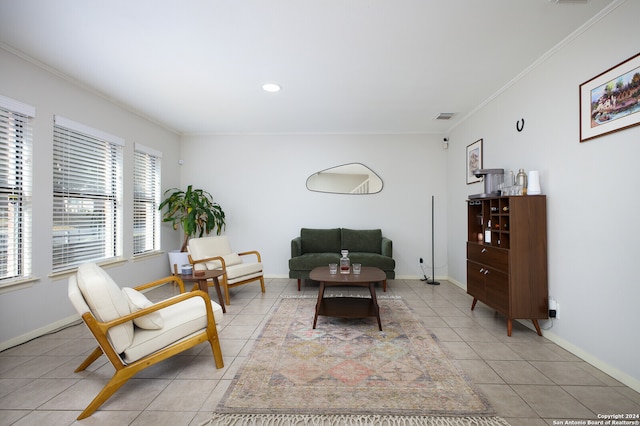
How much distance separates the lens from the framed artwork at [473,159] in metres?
4.15

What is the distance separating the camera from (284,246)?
18.1ft

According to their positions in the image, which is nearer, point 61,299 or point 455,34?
point 455,34

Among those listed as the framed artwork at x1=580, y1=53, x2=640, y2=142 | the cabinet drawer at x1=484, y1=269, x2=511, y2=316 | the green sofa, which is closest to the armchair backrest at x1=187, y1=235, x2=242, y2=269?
the green sofa

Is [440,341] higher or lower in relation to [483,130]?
lower

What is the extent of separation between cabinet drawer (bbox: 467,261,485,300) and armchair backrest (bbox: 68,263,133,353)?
11.1 ft

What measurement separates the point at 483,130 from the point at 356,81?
6.74ft

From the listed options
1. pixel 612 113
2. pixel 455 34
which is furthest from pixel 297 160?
pixel 612 113

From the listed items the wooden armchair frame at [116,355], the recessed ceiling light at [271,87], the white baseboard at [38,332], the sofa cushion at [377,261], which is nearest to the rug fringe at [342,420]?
the wooden armchair frame at [116,355]

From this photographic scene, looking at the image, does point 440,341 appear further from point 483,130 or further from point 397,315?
point 483,130

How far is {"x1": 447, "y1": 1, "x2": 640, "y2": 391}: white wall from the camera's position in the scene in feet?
6.70

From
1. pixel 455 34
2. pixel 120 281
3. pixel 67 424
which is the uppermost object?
pixel 455 34

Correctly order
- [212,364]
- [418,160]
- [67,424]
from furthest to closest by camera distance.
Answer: [418,160], [212,364], [67,424]

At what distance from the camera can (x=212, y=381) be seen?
6.84 ft

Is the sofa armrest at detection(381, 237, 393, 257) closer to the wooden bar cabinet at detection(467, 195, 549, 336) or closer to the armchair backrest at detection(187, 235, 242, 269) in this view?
the wooden bar cabinet at detection(467, 195, 549, 336)
